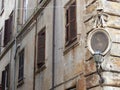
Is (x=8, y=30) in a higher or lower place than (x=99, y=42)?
higher

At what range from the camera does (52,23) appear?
15.1 m

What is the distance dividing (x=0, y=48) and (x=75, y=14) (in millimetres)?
13707

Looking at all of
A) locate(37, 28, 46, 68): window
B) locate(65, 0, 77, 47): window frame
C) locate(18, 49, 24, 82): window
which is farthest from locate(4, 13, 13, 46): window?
locate(65, 0, 77, 47): window frame

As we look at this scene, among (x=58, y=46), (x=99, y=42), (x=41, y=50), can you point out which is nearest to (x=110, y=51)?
(x=99, y=42)

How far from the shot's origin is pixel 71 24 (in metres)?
13.1

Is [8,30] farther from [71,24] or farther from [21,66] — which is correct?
[71,24]

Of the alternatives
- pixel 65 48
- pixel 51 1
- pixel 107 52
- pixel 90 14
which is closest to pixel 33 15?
pixel 51 1

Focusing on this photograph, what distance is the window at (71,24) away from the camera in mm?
12884

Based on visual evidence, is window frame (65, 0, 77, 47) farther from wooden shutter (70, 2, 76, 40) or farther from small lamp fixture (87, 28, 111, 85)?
small lamp fixture (87, 28, 111, 85)

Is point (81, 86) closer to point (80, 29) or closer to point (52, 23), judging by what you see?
point (80, 29)

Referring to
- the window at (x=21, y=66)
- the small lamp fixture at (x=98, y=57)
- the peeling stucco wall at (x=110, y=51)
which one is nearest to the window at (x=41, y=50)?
the window at (x=21, y=66)

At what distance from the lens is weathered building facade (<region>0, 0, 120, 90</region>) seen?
10.9m

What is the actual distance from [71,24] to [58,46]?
1.28 metres

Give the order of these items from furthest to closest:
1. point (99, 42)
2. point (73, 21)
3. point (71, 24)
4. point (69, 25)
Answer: point (69, 25), point (71, 24), point (73, 21), point (99, 42)
